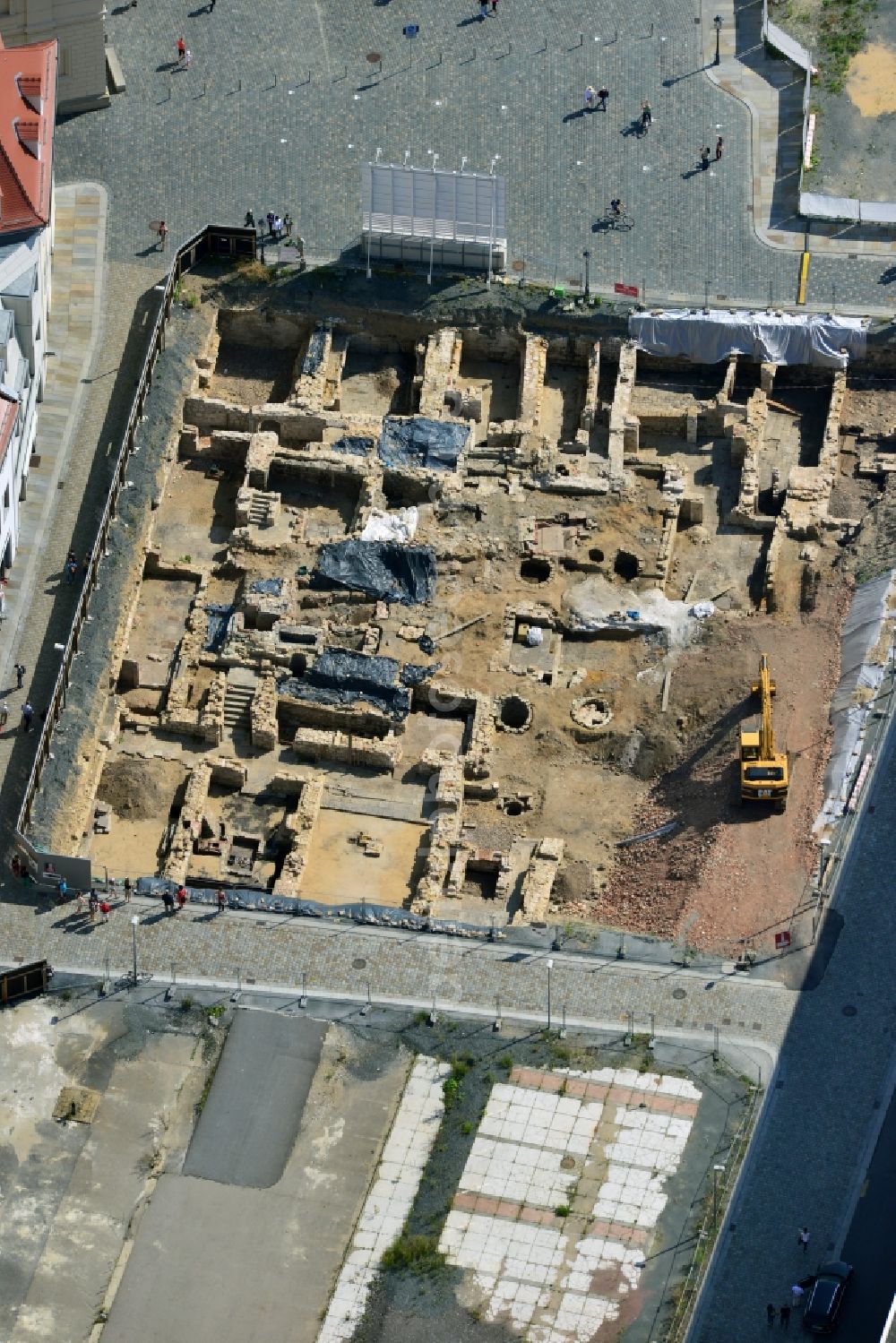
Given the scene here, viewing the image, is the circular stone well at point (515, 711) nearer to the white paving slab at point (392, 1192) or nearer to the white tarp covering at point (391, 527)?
the white tarp covering at point (391, 527)

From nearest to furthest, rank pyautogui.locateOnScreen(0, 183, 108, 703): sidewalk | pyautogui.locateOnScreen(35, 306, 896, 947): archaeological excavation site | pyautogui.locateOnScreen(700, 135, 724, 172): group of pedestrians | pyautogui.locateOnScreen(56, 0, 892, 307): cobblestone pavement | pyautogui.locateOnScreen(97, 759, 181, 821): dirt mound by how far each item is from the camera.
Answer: pyautogui.locateOnScreen(35, 306, 896, 947): archaeological excavation site
pyautogui.locateOnScreen(97, 759, 181, 821): dirt mound
pyautogui.locateOnScreen(0, 183, 108, 703): sidewalk
pyautogui.locateOnScreen(56, 0, 892, 307): cobblestone pavement
pyautogui.locateOnScreen(700, 135, 724, 172): group of pedestrians

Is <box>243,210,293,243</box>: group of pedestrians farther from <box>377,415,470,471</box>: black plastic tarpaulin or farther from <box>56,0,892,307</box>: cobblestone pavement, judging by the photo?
<box>377,415,470,471</box>: black plastic tarpaulin

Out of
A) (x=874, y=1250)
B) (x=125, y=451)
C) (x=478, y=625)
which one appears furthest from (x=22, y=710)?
(x=874, y=1250)

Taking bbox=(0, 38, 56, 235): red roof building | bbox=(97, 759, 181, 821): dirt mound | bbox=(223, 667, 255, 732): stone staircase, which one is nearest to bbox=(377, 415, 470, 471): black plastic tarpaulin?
bbox=(223, 667, 255, 732): stone staircase

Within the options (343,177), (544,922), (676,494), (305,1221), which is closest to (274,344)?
(343,177)

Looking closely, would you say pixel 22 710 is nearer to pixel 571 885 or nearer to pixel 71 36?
pixel 571 885

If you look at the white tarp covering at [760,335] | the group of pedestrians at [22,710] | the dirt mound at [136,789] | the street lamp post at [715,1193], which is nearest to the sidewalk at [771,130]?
the white tarp covering at [760,335]
